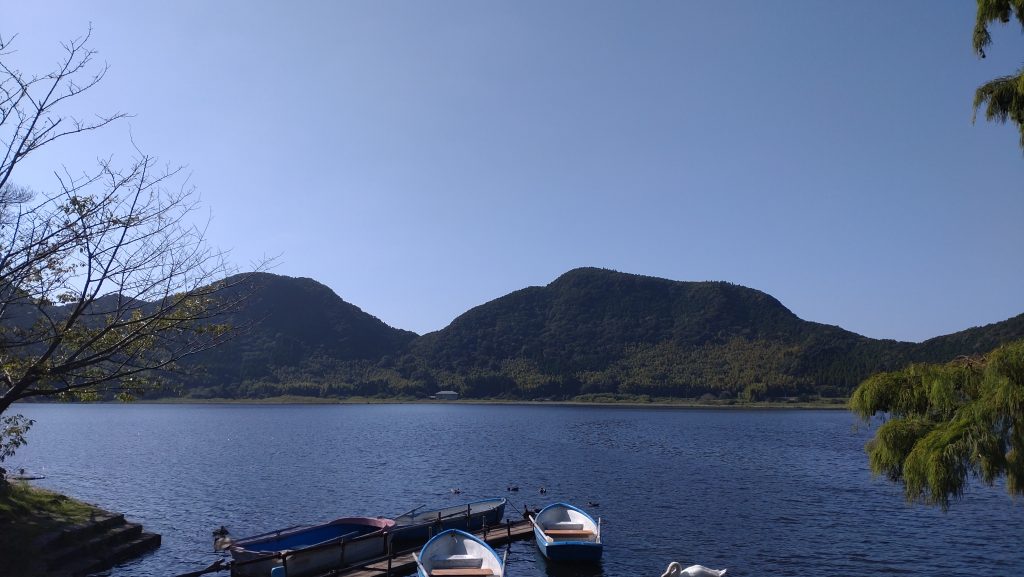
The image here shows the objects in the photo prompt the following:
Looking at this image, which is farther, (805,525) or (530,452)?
(530,452)

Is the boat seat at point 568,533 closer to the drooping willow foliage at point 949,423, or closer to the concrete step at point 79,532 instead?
the concrete step at point 79,532

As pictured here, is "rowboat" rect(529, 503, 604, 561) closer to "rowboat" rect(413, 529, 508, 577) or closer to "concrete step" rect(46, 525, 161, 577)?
"rowboat" rect(413, 529, 508, 577)

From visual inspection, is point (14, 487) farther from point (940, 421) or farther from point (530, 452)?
point (530, 452)

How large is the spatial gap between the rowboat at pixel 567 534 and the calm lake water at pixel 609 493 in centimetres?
75

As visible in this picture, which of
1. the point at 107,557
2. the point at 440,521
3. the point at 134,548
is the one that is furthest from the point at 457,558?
the point at 134,548

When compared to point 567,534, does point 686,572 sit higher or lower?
higher

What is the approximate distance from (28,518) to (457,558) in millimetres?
16977

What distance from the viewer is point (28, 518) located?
27719 mm

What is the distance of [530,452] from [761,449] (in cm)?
2846

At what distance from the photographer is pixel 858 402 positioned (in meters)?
7.62

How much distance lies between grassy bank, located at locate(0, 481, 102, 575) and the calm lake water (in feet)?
11.6

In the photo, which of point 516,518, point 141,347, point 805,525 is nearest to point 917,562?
point 805,525

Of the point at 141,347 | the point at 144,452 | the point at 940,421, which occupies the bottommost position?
the point at 144,452

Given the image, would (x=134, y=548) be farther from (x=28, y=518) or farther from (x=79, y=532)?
(x=28, y=518)
